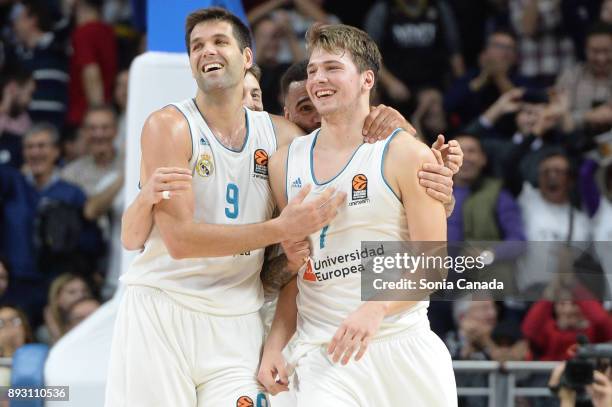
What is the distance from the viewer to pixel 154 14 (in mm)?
7363

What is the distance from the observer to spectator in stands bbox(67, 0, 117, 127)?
11898 mm

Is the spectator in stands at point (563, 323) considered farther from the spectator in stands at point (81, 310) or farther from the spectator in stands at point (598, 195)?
the spectator in stands at point (81, 310)

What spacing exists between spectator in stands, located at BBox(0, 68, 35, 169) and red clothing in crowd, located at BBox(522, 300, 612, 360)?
5.46m

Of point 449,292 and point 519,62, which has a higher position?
point 519,62

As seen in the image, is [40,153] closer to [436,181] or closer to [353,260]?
[353,260]

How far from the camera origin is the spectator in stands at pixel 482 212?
31.8 ft

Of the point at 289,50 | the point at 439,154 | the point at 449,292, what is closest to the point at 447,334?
the point at 449,292

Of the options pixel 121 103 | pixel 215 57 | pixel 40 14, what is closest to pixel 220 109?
pixel 215 57

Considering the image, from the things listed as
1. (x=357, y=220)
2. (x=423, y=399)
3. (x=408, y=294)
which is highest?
(x=357, y=220)

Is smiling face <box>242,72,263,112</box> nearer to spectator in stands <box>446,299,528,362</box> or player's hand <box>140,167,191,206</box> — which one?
player's hand <box>140,167,191,206</box>

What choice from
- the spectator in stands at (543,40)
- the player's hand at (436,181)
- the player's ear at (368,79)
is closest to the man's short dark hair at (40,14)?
the spectator in stands at (543,40)

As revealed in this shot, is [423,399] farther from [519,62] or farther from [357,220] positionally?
[519,62]

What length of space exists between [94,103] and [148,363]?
6.79 metres

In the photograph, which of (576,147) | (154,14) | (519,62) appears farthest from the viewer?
(519,62)
